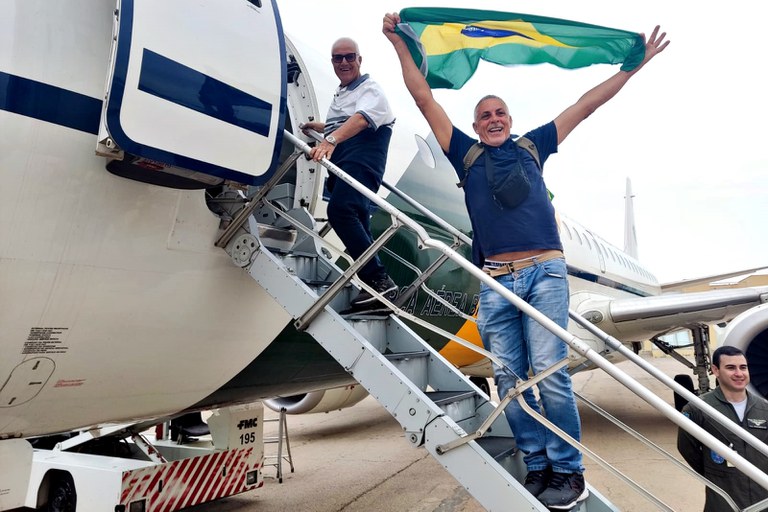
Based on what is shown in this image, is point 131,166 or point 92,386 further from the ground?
point 131,166

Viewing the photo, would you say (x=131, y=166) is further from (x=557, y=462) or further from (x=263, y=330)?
(x=557, y=462)

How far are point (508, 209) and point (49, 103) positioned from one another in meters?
2.00

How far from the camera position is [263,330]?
11.7ft

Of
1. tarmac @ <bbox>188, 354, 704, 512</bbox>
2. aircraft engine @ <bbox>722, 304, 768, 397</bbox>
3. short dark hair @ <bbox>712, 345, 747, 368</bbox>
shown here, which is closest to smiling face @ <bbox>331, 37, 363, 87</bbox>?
short dark hair @ <bbox>712, 345, 747, 368</bbox>

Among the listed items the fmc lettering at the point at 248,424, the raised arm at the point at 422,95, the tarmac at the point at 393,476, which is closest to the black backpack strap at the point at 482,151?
the raised arm at the point at 422,95

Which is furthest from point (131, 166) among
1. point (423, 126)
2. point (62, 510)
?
point (423, 126)

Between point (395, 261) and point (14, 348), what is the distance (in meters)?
2.84

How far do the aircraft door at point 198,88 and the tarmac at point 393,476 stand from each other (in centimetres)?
286

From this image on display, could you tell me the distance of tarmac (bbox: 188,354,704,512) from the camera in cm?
561

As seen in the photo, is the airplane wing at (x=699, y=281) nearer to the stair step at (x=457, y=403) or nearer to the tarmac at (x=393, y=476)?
the tarmac at (x=393, y=476)

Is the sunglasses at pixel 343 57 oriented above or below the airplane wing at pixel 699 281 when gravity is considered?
above

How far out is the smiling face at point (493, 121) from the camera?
312 centimetres

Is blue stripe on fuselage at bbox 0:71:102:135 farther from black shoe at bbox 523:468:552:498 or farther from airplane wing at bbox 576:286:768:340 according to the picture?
airplane wing at bbox 576:286:768:340

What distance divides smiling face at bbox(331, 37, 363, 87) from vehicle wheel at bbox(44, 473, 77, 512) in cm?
368
